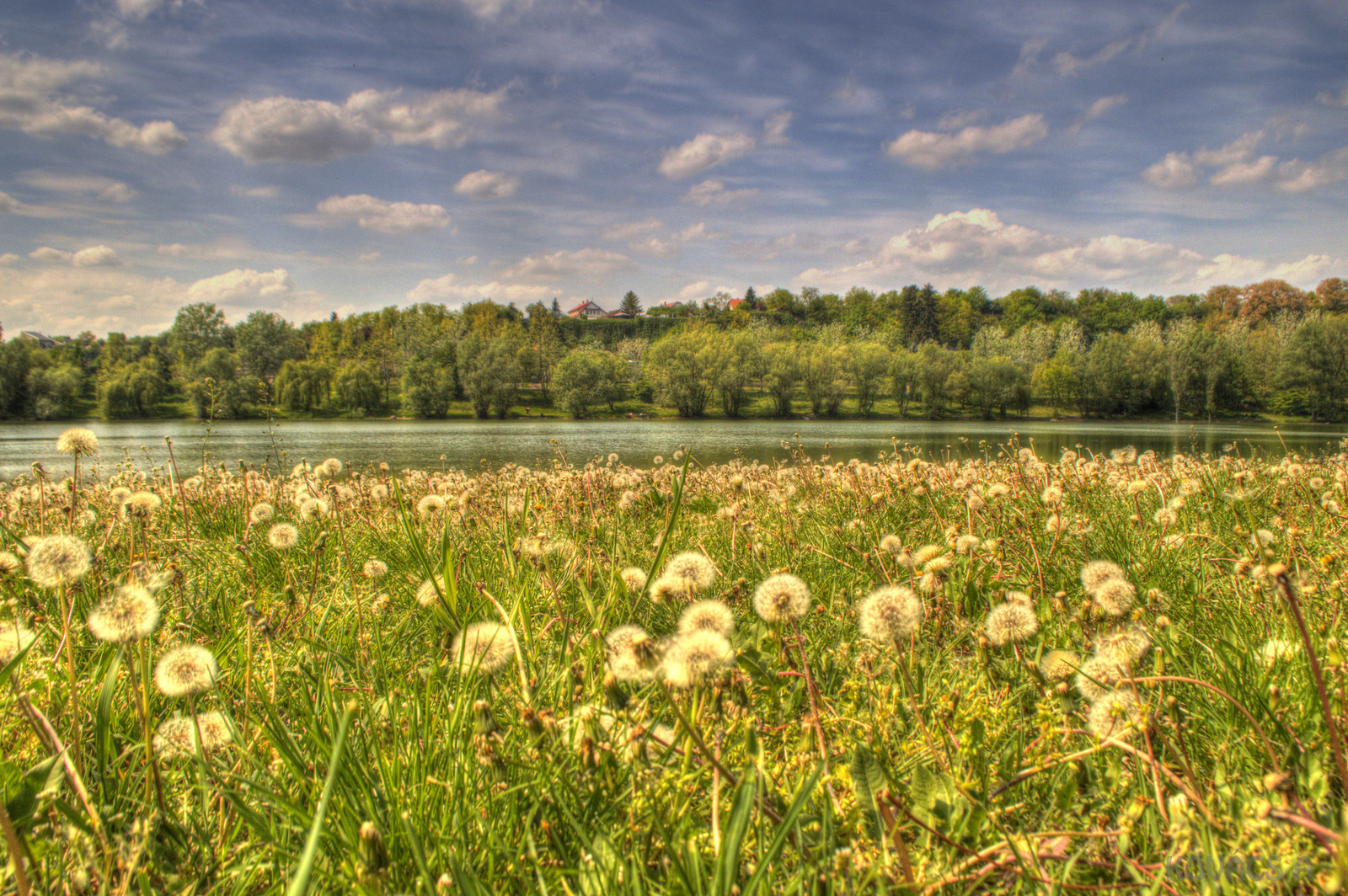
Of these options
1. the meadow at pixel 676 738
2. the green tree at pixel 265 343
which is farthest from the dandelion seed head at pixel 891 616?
the green tree at pixel 265 343

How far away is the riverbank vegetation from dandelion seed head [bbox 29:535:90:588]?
6073 centimetres

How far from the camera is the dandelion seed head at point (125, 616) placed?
1.44 meters

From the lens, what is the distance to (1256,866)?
1212 millimetres

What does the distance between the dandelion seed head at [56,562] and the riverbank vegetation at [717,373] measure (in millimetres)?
60726

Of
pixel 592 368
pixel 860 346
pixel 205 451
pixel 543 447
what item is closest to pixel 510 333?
pixel 592 368

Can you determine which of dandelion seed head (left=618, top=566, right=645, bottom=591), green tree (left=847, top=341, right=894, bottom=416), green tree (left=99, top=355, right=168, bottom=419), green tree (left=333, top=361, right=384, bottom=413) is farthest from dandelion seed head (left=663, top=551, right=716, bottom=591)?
green tree (left=333, top=361, right=384, bottom=413)

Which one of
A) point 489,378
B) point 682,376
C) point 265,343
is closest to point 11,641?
point 682,376

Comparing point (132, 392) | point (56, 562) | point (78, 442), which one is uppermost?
point (132, 392)

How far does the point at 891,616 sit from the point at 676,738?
24.8 inches

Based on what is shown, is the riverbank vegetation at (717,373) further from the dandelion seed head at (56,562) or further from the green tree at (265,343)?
the dandelion seed head at (56,562)

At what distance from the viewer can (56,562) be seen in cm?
169

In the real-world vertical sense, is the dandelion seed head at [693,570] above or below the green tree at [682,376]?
below

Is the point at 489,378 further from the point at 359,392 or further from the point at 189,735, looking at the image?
the point at 189,735

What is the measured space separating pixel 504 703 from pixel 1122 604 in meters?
1.81
